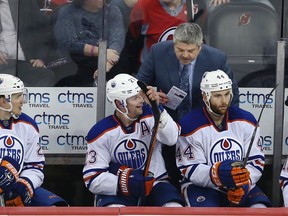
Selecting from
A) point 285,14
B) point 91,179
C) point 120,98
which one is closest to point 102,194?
point 91,179

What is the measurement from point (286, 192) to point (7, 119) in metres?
1.86

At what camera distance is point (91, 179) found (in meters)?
7.68

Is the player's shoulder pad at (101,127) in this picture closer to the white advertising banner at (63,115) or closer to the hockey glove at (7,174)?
the white advertising banner at (63,115)

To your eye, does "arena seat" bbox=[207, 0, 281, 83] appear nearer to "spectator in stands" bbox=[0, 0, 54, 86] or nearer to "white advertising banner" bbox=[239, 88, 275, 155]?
"white advertising banner" bbox=[239, 88, 275, 155]

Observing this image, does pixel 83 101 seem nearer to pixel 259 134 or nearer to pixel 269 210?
pixel 259 134

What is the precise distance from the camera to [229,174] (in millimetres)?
7434

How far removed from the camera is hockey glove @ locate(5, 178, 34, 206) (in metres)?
7.55

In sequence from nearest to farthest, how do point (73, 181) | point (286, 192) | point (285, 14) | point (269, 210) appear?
1. point (269, 210)
2. point (286, 192)
3. point (285, 14)
4. point (73, 181)

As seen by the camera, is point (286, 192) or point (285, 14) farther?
point (285, 14)

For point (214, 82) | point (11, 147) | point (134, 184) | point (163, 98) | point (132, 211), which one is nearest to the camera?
point (132, 211)

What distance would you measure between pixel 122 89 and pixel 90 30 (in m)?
0.73

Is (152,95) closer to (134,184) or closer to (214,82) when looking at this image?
(214,82)

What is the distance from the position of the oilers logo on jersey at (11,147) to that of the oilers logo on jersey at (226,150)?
1239 millimetres

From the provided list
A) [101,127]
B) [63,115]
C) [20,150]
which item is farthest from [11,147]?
[63,115]
